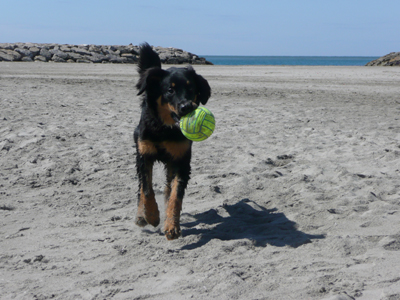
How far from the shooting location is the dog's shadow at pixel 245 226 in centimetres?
378

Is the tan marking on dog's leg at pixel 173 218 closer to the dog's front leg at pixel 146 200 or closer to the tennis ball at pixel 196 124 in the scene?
the dog's front leg at pixel 146 200

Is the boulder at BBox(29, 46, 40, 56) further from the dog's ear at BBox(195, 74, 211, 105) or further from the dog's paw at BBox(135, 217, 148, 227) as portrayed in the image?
the dog's paw at BBox(135, 217, 148, 227)

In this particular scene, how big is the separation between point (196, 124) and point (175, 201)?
84 cm

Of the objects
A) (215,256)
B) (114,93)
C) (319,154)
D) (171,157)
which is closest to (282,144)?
(319,154)

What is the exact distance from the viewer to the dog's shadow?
378 centimetres

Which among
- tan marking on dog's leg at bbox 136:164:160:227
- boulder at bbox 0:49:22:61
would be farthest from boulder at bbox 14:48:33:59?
tan marking on dog's leg at bbox 136:164:160:227

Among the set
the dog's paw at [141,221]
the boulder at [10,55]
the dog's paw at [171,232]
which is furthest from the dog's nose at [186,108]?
the boulder at [10,55]

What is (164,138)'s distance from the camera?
4156 millimetres

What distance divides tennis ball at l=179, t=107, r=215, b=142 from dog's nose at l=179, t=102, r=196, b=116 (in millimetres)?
37

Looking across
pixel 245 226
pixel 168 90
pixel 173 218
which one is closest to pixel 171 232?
pixel 173 218

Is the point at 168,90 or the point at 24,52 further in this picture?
the point at 24,52

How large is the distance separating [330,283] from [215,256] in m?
0.94

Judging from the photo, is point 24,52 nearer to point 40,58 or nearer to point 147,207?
point 40,58

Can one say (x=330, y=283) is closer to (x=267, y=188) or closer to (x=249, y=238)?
(x=249, y=238)
